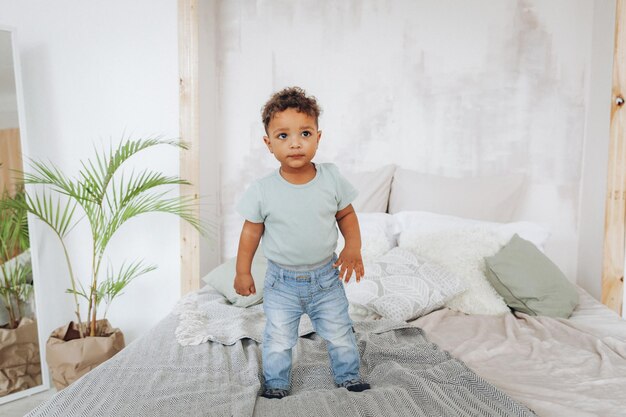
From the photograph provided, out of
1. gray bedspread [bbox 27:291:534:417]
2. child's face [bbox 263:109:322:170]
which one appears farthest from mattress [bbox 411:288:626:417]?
child's face [bbox 263:109:322:170]

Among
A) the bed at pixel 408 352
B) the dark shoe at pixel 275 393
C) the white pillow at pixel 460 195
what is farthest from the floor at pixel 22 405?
the white pillow at pixel 460 195

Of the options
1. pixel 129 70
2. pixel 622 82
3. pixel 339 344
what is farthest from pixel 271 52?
pixel 339 344

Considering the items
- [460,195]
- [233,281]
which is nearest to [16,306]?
[233,281]

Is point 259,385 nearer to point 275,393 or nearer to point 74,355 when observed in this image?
point 275,393

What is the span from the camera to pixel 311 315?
A: 4.71 feet

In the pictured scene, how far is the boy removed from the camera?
1.34 meters

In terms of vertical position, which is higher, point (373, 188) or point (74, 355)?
point (373, 188)

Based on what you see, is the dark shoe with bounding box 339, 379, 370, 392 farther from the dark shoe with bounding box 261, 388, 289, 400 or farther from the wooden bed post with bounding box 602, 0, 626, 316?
the wooden bed post with bounding box 602, 0, 626, 316

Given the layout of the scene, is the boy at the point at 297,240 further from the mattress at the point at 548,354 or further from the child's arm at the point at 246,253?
the mattress at the point at 548,354

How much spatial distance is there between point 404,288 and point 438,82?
1.42 metres

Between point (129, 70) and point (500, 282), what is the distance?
6.74ft

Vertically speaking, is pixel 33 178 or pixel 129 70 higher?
pixel 129 70

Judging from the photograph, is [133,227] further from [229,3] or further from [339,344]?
[339,344]

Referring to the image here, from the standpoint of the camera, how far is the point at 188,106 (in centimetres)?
262
